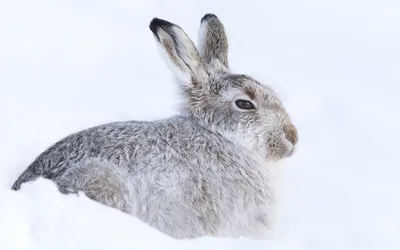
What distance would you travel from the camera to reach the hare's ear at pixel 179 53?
5.11 meters

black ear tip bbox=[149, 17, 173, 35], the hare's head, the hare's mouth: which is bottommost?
the hare's mouth

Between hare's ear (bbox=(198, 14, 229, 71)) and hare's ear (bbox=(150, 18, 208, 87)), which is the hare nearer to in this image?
hare's ear (bbox=(150, 18, 208, 87))

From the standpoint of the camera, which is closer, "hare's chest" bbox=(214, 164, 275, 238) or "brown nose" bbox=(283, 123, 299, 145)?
"hare's chest" bbox=(214, 164, 275, 238)

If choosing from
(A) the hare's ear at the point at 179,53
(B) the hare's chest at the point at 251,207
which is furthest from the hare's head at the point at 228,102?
(B) the hare's chest at the point at 251,207

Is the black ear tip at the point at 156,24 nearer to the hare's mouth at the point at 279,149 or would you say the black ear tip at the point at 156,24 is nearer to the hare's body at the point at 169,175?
the hare's body at the point at 169,175

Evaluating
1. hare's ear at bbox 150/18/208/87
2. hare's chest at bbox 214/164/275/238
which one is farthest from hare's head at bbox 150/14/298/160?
hare's chest at bbox 214/164/275/238

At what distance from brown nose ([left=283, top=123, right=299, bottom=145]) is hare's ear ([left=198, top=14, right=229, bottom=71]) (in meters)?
0.64

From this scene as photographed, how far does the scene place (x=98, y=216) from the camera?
4.39 m

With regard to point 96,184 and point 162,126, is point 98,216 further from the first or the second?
point 162,126

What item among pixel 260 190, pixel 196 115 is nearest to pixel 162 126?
pixel 196 115

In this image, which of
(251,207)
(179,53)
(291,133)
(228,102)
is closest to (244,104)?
(228,102)

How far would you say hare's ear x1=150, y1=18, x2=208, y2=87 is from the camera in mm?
5109

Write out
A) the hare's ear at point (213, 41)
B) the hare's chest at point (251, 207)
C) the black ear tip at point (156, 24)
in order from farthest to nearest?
1. the hare's ear at point (213, 41)
2. the black ear tip at point (156, 24)
3. the hare's chest at point (251, 207)

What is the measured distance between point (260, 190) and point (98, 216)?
1020 mm
